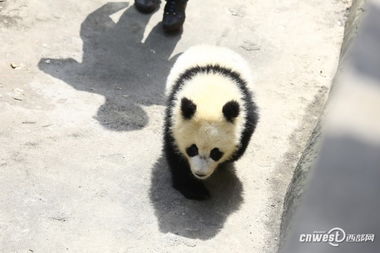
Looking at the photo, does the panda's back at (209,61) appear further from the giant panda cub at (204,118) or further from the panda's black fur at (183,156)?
the panda's black fur at (183,156)

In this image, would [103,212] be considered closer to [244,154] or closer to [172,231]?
[172,231]

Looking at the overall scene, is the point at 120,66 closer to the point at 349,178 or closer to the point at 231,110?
the point at 231,110

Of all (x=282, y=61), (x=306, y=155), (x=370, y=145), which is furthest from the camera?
(x=282, y=61)

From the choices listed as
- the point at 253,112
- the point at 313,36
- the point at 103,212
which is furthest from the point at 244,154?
the point at 313,36

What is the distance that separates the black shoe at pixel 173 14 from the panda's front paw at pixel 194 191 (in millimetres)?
1969

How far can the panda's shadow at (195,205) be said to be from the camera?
12.8 ft

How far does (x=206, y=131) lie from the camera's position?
388 cm

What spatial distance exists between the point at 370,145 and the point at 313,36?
3761mm

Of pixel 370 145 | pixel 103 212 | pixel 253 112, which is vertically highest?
pixel 370 145

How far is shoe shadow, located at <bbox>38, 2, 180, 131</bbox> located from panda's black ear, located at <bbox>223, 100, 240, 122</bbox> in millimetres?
994

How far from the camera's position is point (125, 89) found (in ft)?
16.6

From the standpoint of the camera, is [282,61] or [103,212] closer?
[103,212]

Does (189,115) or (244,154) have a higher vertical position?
(189,115)

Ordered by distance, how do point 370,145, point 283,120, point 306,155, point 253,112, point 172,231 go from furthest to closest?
point 283,120
point 253,112
point 172,231
point 306,155
point 370,145
